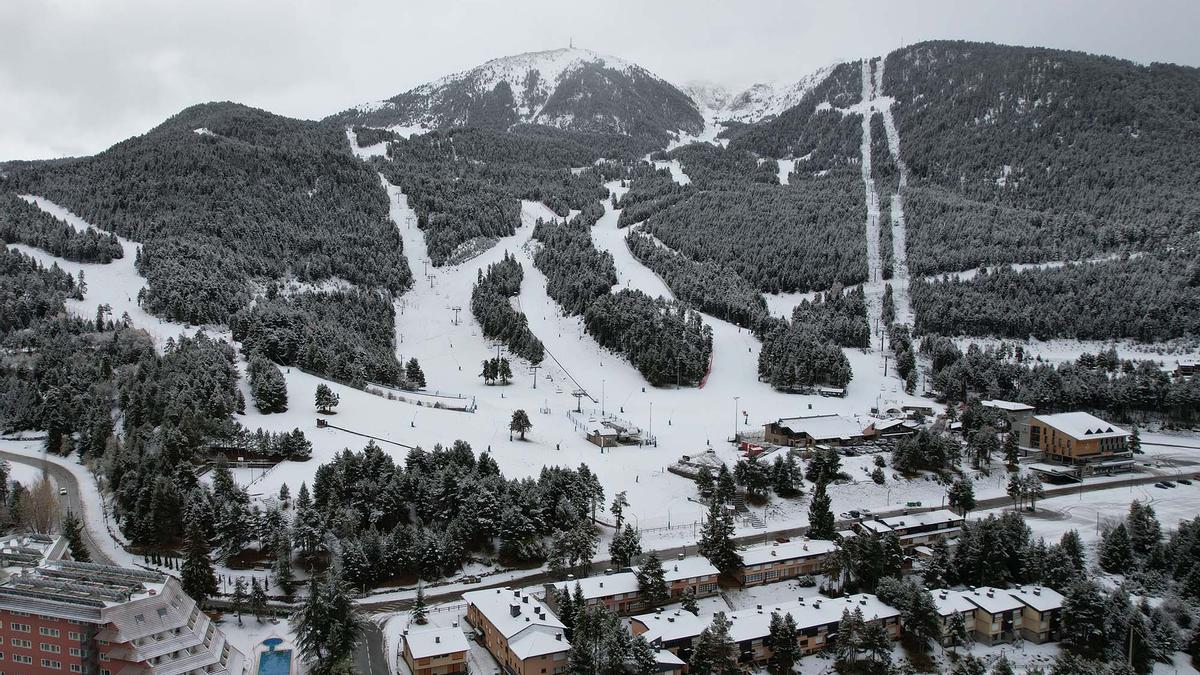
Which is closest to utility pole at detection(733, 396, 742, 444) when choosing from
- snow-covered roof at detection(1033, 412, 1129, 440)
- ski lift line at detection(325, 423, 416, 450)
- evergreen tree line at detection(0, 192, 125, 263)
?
snow-covered roof at detection(1033, 412, 1129, 440)

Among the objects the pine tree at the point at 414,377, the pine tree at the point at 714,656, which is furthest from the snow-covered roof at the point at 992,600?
the pine tree at the point at 414,377

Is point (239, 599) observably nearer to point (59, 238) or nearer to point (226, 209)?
point (59, 238)

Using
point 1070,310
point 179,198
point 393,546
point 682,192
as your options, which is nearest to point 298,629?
point 393,546

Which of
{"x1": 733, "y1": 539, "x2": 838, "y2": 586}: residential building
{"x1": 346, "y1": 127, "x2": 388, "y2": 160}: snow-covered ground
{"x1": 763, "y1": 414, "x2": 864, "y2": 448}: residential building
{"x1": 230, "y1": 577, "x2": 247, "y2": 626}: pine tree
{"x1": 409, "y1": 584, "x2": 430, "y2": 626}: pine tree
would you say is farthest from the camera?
{"x1": 346, "y1": 127, "x2": 388, "y2": 160}: snow-covered ground

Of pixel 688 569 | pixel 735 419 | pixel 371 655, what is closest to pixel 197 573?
pixel 371 655

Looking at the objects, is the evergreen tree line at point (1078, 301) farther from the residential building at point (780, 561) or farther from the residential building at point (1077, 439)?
the residential building at point (780, 561)

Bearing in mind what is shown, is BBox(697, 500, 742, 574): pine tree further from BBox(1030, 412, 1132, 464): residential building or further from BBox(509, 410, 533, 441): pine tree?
BBox(1030, 412, 1132, 464): residential building
